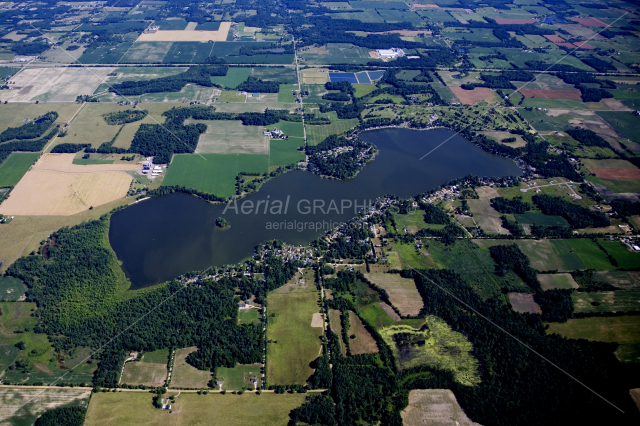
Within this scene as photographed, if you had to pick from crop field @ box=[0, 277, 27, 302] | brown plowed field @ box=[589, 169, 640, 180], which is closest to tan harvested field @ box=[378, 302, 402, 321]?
crop field @ box=[0, 277, 27, 302]

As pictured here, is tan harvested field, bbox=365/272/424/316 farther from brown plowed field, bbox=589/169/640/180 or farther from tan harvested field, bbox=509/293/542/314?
brown plowed field, bbox=589/169/640/180

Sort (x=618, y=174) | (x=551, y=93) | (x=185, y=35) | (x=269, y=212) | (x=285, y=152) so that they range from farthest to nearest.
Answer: (x=185, y=35) < (x=551, y=93) < (x=285, y=152) < (x=618, y=174) < (x=269, y=212)

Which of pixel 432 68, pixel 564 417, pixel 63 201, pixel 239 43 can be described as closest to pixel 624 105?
pixel 432 68

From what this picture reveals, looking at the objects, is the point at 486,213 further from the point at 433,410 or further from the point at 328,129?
the point at 328,129

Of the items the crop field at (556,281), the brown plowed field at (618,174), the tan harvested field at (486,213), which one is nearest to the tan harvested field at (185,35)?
the tan harvested field at (486,213)

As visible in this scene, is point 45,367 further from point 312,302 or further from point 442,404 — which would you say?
point 442,404

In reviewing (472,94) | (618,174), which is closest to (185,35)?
(472,94)
